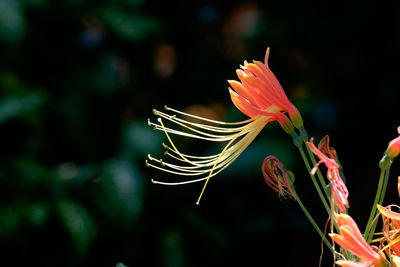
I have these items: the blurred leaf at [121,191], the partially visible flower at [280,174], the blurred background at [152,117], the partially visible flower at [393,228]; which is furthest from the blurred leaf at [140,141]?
the partially visible flower at [393,228]

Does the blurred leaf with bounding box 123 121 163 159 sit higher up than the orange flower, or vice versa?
the blurred leaf with bounding box 123 121 163 159

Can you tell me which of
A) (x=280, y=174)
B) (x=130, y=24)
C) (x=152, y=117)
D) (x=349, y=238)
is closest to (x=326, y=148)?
(x=280, y=174)

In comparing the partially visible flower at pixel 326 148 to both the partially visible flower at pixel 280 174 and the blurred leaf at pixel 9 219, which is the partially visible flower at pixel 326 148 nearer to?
the partially visible flower at pixel 280 174

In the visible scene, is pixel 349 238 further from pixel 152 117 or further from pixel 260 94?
pixel 152 117

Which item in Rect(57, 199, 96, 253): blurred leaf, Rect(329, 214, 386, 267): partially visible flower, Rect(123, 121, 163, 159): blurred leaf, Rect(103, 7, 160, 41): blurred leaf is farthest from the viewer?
Rect(103, 7, 160, 41): blurred leaf

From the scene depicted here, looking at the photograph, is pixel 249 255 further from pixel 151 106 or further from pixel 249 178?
pixel 151 106

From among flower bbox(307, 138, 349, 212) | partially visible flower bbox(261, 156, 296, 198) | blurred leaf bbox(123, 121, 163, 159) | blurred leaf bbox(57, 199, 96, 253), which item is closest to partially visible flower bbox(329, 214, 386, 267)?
flower bbox(307, 138, 349, 212)

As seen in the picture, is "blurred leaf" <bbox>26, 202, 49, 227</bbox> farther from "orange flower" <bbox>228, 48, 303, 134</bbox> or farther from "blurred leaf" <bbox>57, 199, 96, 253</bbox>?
"orange flower" <bbox>228, 48, 303, 134</bbox>
